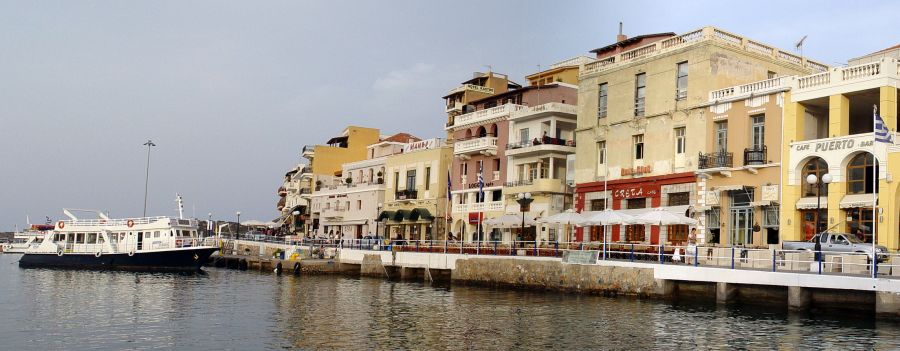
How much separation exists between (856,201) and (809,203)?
224 cm

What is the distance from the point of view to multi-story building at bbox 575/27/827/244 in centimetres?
4397

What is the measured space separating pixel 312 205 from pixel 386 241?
3083cm

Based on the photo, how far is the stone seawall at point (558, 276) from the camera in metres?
36.1

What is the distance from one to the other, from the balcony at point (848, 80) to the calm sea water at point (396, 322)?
38.4ft

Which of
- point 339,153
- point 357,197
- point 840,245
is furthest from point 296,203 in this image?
point 840,245

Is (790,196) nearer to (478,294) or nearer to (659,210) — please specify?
(659,210)

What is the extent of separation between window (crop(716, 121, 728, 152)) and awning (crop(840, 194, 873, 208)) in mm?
7334

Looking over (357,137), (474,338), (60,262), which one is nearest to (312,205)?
(357,137)

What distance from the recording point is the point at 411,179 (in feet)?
235

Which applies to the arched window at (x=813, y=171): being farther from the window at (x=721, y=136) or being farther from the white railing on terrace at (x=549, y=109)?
the white railing on terrace at (x=549, y=109)

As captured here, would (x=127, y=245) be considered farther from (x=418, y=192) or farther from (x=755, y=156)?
(x=755, y=156)

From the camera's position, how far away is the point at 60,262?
64875 millimetres

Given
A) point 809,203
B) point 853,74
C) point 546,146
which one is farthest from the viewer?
point 546,146

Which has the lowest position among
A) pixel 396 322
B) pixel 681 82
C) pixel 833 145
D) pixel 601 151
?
pixel 396 322
